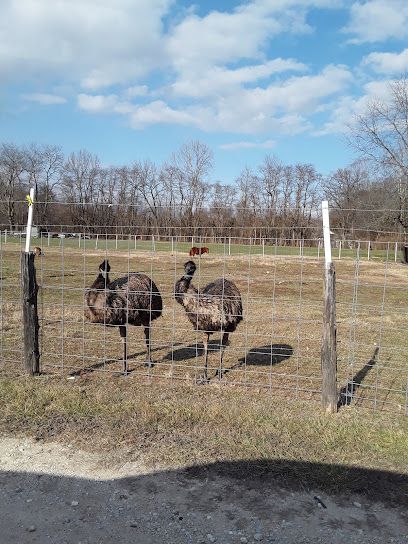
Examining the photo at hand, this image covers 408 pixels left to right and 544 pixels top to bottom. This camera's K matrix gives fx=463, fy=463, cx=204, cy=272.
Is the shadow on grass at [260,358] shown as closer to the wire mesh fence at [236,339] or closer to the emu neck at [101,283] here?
the wire mesh fence at [236,339]

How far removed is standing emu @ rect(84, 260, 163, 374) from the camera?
6.47 meters

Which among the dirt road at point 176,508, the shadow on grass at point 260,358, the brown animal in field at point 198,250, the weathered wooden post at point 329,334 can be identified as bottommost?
the dirt road at point 176,508

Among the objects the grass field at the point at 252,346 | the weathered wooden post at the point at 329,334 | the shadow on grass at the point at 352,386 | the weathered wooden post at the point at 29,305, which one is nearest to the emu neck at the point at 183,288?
the grass field at the point at 252,346

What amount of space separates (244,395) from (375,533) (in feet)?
8.79

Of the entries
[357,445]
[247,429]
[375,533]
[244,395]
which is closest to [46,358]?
[244,395]

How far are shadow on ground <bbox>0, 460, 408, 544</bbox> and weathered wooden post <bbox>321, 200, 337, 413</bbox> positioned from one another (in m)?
1.30

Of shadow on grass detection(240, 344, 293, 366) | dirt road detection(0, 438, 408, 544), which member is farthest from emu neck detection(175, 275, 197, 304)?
dirt road detection(0, 438, 408, 544)

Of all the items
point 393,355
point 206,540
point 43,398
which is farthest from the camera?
point 393,355

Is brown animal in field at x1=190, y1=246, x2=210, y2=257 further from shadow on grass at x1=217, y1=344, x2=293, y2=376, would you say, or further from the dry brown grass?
the dry brown grass

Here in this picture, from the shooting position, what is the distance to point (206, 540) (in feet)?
10.1

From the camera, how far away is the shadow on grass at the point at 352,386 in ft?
18.1

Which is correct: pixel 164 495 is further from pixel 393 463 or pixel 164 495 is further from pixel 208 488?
pixel 393 463

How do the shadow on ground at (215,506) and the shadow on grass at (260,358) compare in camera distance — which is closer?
the shadow on ground at (215,506)

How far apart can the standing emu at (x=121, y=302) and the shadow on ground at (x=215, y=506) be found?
278cm
